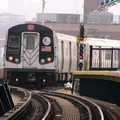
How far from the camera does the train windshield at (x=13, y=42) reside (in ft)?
88.1

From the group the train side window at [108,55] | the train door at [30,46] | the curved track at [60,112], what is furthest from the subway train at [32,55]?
the curved track at [60,112]

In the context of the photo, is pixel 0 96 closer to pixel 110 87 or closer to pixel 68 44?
pixel 110 87

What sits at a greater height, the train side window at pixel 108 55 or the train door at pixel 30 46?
the train door at pixel 30 46

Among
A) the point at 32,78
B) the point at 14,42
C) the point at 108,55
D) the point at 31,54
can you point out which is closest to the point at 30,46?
the point at 31,54

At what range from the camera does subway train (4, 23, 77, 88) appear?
1057 inches

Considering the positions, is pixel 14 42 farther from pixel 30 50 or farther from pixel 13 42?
pixel 30 50

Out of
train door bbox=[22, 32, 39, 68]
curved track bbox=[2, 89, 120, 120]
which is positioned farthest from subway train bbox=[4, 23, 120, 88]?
curved track bbox=[2, 89, 120, 120]

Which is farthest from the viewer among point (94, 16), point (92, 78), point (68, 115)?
point (94, 16)

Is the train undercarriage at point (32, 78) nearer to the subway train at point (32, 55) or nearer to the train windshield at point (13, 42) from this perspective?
the subway train at point (32, 55)

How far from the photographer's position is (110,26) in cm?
10956

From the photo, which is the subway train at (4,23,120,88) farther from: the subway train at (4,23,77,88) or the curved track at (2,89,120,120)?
the curved track at (2,89,120,120)

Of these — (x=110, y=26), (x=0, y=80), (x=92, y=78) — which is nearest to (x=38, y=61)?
(x=92, y=78)

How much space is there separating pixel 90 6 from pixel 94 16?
1304 cm

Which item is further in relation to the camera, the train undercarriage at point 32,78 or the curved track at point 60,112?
the train undercarriage at point 32,78
